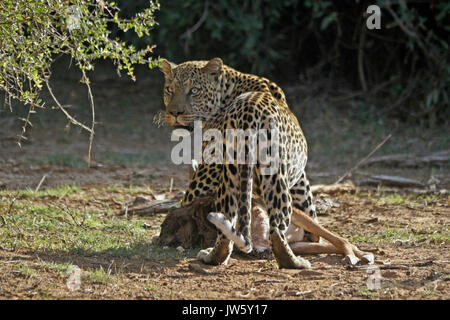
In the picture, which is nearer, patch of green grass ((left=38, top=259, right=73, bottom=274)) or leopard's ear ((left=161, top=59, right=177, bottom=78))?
patch of green grass ((left=38, top=259, right=73, bottom=274))

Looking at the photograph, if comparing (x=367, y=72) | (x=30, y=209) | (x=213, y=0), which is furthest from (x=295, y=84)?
(x=30, y=209)

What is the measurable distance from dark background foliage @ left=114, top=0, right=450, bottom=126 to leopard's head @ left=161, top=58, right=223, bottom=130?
550cm

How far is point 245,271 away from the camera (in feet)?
17.4

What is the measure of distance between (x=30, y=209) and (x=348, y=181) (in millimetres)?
4200

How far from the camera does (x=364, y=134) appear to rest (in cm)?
1177

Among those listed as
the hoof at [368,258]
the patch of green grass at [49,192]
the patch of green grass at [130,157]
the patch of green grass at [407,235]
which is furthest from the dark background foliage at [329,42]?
the hoof at [368,258]

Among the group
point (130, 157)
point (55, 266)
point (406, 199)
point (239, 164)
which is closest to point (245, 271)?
point (239, 164)

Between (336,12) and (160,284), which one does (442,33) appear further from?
(160,284)

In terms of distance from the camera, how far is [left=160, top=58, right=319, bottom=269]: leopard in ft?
17.0

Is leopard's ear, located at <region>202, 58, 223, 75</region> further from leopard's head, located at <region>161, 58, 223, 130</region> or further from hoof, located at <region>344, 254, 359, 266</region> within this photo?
hoof, located at <region>344, 254, 359, 266</region>

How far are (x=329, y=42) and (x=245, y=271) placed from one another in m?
8.62

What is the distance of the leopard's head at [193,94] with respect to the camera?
6312 mm

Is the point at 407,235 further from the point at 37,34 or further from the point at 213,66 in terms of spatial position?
the point at 37,34

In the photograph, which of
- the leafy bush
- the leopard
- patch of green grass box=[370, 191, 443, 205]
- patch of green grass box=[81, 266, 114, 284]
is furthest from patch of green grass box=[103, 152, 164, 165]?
patch of green grass box=[81, 266, 114, 284]
